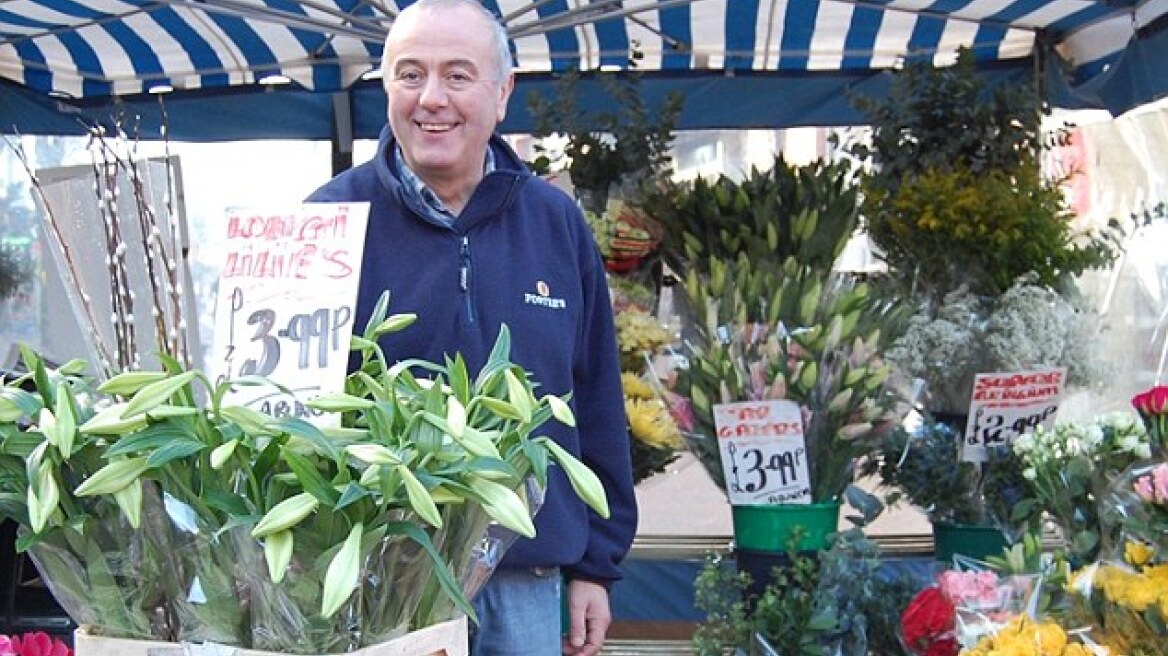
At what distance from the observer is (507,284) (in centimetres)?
179

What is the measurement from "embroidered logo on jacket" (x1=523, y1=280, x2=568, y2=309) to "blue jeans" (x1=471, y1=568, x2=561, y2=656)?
12.4 inches

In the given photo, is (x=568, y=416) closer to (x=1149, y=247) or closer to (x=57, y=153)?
(x=1149, y=247)

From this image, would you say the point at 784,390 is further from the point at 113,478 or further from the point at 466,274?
the point at 113,478

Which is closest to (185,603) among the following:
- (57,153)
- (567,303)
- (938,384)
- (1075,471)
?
(567,303)

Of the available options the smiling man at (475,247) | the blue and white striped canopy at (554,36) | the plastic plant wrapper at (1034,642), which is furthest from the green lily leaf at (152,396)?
the blue and white striped canopy at (554,36)

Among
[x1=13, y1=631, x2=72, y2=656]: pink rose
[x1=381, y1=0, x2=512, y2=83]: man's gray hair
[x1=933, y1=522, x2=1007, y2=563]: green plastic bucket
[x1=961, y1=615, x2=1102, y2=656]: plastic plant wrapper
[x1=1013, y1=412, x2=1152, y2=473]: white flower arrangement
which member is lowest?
[x1=933, y1=522, x2=1007, y2=563]: green plastic bucket

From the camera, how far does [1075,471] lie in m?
2.38

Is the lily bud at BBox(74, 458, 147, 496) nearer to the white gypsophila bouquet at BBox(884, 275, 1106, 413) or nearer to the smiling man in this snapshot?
the smiling man

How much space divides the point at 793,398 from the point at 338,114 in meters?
2.08

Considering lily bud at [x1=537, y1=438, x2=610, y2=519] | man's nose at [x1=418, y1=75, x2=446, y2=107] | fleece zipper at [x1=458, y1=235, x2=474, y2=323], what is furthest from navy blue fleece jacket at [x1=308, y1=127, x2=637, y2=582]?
lily bud at [x1=537, y1=438, x2=610, y2=519]

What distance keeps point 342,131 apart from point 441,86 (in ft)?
9.47

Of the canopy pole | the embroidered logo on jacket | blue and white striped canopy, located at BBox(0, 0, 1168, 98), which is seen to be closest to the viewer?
the embroidered logo on jacket

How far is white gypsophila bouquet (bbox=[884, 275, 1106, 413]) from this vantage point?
320cm

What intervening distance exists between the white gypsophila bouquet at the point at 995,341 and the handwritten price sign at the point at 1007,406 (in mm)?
34
